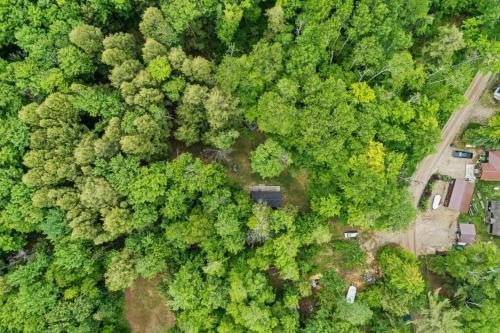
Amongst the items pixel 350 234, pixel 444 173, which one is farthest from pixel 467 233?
pixel 350 234

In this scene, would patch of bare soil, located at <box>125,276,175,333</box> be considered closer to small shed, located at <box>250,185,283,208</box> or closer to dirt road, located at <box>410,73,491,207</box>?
small shed, located at <box>250,185,283,208</box>

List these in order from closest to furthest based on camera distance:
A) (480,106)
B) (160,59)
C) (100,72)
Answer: (160,59) → (100,72) → (480,106)

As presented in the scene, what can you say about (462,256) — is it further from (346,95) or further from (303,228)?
(346,95)

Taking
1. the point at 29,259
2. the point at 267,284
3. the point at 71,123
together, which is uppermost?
the point at 71,123

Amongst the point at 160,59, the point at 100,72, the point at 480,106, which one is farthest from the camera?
the point at 480,106

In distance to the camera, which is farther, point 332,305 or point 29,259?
point 332,305

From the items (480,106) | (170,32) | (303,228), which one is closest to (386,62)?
(480,106)

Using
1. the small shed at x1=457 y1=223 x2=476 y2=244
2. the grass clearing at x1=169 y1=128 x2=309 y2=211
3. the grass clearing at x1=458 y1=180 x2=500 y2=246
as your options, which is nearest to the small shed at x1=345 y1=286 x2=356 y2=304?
the grass clearing at x1=169 y1=128 x2=309 y2=211
